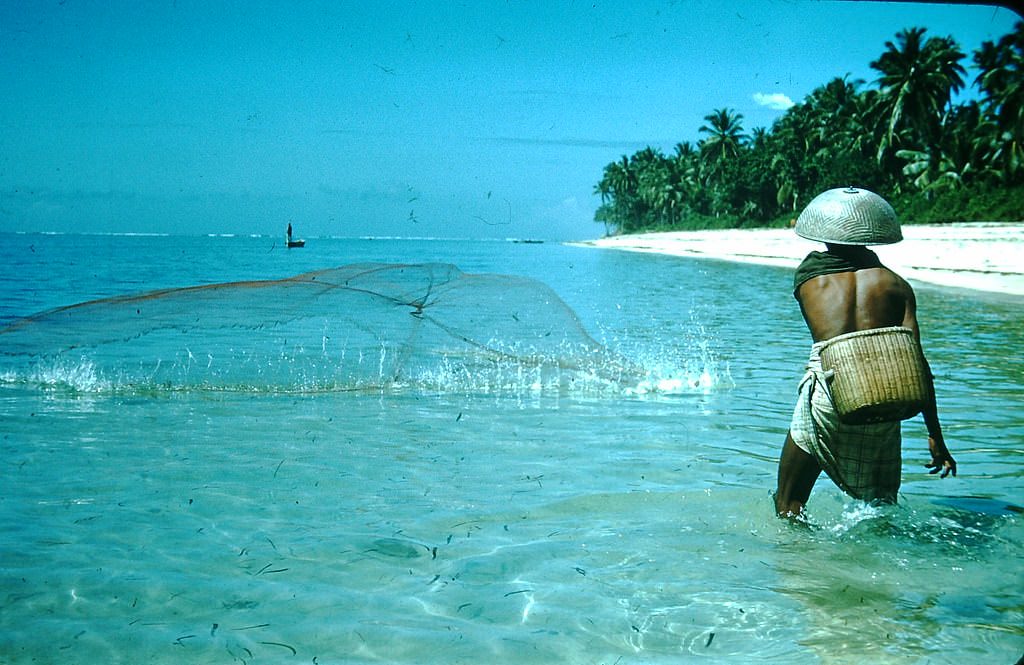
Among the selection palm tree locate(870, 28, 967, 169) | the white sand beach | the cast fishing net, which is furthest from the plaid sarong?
palm tree locate(870, 28, 967, 169)

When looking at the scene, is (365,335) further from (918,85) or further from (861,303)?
(918,85)

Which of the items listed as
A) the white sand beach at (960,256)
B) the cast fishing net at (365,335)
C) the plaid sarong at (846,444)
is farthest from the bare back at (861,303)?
the white sand beach at (960,256)

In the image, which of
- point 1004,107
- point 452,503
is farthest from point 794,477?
point 1004,107

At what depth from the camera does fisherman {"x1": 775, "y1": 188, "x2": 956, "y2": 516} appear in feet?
11.8

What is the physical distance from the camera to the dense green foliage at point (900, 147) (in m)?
40.8

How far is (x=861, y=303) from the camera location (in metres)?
3.63

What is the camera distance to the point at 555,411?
7582 mm

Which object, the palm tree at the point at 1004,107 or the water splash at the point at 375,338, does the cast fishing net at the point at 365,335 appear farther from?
the palm tree at the point at 1004,107

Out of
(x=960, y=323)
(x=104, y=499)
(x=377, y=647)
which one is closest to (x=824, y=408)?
(x=377, y=647)

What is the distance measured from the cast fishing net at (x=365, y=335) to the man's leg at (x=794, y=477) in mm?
4317

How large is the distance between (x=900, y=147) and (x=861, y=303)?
54861 mm

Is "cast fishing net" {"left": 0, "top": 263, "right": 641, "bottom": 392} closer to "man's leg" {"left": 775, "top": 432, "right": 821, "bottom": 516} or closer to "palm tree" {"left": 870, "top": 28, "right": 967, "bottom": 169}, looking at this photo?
"man's leg" {"left": 775, "top": 432, "right": 821, "bottom": 516}

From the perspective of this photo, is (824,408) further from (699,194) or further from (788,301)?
(699,194)

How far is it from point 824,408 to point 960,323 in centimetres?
1240
